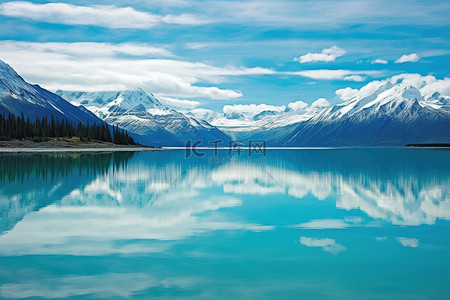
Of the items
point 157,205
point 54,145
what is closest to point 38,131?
point 54,145

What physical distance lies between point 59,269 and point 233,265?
15.4ft

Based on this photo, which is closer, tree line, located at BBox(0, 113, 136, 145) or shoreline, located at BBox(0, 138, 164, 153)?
shoreline, located at BBox(0, 138, 164, 153)

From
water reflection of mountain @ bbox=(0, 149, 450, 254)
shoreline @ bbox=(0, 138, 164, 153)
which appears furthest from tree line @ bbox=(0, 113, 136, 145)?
water reflection of mountain @ bbox=(0, 149, 450, 254)

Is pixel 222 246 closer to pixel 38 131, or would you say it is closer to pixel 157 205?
pixel 157 205

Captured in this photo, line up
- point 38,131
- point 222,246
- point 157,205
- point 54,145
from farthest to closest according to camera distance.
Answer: point 38,131 → point 54,145 → point 157,205 → point 222,246

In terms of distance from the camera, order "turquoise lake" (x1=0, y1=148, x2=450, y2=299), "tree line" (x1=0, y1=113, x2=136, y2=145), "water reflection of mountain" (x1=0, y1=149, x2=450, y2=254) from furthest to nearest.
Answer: "tree line" (x1=0, y1=113, x2=136, y2=145) → "water reflection of mountain" (x1=0, y1=149, x2=450, y2=254) → "turquoise lake" (x1=0, y1=148, x2=450, y2=299)

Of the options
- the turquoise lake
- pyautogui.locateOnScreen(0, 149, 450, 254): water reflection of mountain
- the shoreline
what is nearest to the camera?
the turquoise lake

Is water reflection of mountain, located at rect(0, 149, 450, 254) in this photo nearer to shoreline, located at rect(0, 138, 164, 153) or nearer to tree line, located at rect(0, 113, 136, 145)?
shoreline, located at rect(0, 138, 164, 153)

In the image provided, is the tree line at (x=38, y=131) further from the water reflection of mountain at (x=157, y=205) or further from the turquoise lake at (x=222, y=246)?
the turquoise lake at (x=222, y=246)

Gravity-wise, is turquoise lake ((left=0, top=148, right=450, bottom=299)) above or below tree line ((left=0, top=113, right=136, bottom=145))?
below

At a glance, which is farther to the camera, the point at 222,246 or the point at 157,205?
the point at 157,205

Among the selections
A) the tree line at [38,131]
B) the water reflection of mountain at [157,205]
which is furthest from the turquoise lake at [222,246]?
the tree line at [38,131]

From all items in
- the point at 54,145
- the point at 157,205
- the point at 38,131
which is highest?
the point at 38,131

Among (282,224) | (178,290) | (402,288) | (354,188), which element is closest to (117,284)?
(178,290)
